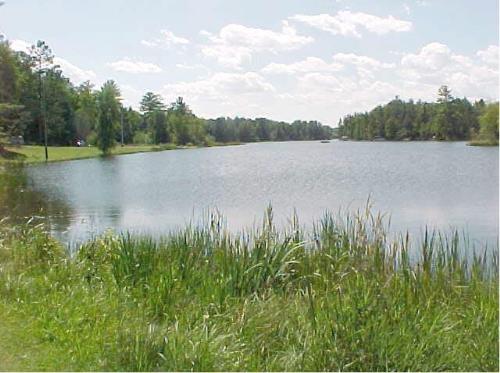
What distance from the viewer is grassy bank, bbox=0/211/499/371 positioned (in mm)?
3604

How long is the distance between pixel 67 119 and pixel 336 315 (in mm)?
70262

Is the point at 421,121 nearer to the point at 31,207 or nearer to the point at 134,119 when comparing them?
the point at 134,119

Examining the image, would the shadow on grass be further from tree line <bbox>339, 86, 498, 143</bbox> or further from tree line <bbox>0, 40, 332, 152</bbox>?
tree line <bbox>339, 86, 498, 143</bbox>

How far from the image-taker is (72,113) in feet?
224

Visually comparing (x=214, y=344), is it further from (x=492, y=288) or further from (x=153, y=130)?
(x=153, y=130)

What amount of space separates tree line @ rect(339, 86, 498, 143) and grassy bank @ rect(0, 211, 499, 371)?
2211 inches

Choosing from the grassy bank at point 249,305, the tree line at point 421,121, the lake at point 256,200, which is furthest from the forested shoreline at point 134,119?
the grassy bank at point 249,305

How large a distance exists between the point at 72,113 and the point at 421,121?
206ft

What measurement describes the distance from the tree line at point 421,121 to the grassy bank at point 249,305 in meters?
56.2

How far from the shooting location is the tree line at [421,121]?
73312mm

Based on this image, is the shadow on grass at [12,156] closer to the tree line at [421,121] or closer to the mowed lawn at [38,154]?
the mowed lawn at [38,154]

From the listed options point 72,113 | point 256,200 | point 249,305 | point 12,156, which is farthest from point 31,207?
point 72,113

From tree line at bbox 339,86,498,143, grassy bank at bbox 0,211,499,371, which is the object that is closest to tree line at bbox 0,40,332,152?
grassy bank at bbox 0,211,499,371

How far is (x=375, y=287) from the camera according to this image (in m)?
4.86
